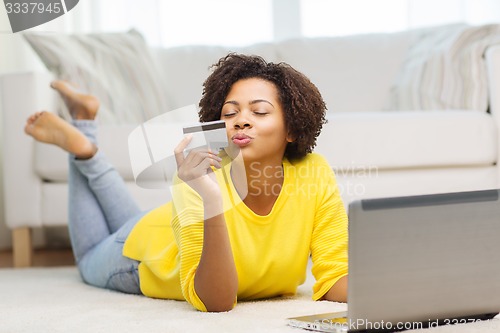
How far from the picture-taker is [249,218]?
128cm

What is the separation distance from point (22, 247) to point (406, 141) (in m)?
1.15

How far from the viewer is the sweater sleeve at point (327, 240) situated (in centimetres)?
129

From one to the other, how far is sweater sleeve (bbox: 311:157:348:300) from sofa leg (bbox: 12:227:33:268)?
118 centimetres

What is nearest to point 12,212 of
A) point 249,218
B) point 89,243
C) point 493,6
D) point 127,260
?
point 89,243

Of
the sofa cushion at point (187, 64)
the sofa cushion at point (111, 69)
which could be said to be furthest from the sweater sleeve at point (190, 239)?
the sofa cushion at point (187, 64)

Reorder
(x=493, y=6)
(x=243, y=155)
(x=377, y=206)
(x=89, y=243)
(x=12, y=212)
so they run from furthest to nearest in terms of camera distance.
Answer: (x=493, y=6) < (x=12, y=212) < (x=89, y=243) < (x=243, y=155) < (x=377, y=206)

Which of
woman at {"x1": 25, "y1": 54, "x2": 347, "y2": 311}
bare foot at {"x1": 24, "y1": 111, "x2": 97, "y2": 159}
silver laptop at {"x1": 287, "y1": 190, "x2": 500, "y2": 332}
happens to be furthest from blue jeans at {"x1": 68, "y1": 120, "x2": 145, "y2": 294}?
silver laptop at {"x1": 287, "y1": 190, "x2": 500, "y2": 332}

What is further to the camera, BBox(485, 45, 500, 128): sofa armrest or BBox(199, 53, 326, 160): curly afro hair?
BBox(485, 45, 500, 128): sofa armrest

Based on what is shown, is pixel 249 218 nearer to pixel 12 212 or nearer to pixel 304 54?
pixel 12 212

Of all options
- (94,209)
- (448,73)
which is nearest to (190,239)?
(94,209)

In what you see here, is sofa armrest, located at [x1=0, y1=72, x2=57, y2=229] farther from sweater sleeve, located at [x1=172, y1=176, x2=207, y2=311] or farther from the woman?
sweater sleeve, located at [x1=172, y1=176, x2=207, y2=311]

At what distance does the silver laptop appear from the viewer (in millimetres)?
890

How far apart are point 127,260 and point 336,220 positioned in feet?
1.47

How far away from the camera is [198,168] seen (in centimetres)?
110
